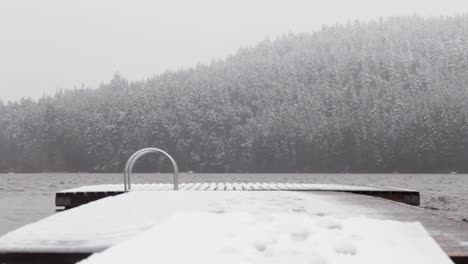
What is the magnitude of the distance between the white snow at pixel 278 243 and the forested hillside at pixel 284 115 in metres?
100

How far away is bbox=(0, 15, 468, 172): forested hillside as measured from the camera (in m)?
106

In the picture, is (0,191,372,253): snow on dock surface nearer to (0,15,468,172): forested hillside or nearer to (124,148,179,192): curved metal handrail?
(124,148,179,192): curved metal handrail

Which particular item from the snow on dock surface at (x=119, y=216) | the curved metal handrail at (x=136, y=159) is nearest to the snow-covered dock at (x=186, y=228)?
the snow on dock surface at (x=119, y=216)

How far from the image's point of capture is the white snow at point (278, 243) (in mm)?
4172

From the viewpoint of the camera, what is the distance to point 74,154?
123 meters

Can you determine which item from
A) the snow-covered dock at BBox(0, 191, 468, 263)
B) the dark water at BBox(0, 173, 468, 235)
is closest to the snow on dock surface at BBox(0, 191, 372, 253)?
the snow-covered dock at BBox(0, 191, 468, 263)

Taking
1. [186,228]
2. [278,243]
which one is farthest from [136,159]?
[278,243]

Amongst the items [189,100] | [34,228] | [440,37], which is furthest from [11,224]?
[440,37]

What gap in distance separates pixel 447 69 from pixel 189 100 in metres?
55.3

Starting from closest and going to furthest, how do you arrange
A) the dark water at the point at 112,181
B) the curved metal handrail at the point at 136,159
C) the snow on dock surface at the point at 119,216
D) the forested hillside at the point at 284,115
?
the snow on dock surface at the point at 119,216 < the curved metal handrail at the point at 136,159 < the dark water at the point at 112,181 < the forested hillside at the point at 284,115

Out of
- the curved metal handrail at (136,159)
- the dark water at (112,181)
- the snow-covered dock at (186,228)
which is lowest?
the dark water at (112,181)

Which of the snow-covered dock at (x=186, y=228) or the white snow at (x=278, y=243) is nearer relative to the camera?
the white snow at (x=278, y=243)

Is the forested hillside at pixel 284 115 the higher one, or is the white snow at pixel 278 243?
the forested hillside at pixel 284 115

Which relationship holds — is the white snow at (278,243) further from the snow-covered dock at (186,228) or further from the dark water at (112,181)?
the dark water at (112,181)
